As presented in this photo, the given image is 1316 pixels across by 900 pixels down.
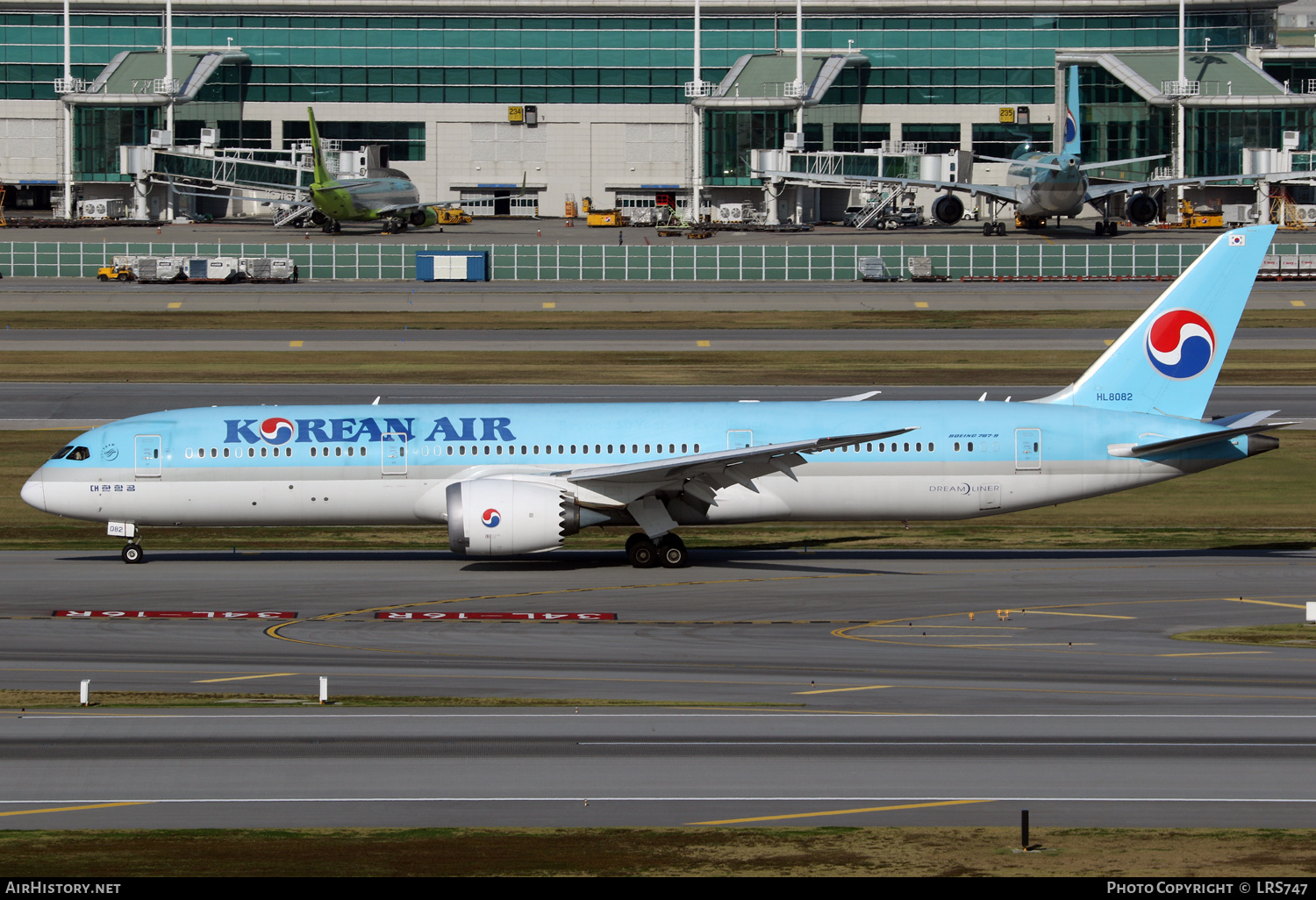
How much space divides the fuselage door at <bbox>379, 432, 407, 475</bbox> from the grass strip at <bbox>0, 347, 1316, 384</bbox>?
31.1 meters

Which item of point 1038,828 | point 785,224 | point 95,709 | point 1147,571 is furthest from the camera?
point 785,224

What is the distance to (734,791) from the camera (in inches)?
862

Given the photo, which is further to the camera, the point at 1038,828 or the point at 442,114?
the point at 442,114

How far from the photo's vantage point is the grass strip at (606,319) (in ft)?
291

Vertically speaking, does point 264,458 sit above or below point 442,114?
below

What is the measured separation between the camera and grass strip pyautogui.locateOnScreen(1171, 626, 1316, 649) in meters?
31.1

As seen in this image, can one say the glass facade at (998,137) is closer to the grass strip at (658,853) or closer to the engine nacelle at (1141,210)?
the engine nacelle at (1141,210)

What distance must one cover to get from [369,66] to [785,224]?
48313 mm

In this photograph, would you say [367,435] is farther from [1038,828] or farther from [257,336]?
[257,336]

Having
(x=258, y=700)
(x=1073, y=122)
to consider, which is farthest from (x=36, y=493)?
(x=1073, y=122)

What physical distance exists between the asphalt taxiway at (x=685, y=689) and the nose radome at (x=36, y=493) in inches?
73.3

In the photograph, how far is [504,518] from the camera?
1489 inches

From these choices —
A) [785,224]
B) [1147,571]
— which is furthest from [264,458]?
[785,224]

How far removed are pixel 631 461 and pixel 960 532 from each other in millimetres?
11633
